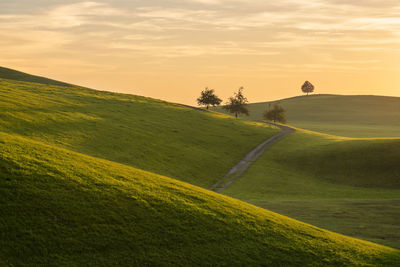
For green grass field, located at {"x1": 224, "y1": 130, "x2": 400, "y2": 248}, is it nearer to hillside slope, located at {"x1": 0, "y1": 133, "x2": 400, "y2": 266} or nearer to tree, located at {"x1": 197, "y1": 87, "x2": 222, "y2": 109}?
hillside slope, located at {"x1": 0, "y1": 133, "x2": 400, "y2": 266}

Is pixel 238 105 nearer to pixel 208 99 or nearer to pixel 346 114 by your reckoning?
pixel 208 99

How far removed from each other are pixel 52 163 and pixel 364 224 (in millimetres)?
23017

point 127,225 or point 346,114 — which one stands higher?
point 346,114

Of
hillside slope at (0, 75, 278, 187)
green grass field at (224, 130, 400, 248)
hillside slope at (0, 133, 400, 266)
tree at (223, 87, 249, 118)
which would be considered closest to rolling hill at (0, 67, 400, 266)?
hillside slope at (0, 133, 400, 266)

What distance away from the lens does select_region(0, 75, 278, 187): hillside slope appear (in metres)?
46.1

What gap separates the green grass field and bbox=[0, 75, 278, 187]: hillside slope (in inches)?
263

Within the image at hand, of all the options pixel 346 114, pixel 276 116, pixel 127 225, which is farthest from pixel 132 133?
pixel 346 114

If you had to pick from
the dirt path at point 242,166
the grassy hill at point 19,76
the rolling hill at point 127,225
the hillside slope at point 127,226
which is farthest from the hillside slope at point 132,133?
the grassy hill at point 19,76

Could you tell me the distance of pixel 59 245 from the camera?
13609 mm

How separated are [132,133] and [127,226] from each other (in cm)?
4300

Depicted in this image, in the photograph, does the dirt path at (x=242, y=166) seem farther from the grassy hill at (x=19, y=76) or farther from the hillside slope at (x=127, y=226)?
the grassy hill at (x=19, y=76)

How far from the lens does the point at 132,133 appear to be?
57469mm

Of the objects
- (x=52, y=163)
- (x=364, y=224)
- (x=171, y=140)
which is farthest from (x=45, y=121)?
(x=364, y=224)

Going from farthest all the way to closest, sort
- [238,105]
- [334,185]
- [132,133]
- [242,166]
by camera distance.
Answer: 1. [238,105]
2. [132,133]
3. [242,166]
4. [334,185]
